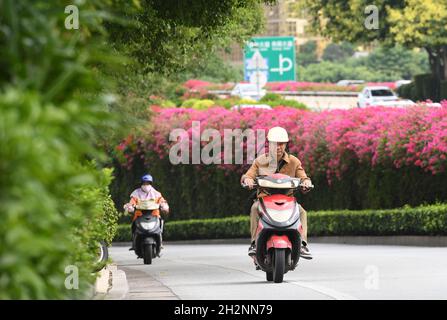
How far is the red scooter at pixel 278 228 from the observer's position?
1459 centimetres

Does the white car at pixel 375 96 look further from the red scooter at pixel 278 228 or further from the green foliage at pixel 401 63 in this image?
the red scooter at pixel 278 228

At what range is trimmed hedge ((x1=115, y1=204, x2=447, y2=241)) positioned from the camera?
26297 mm

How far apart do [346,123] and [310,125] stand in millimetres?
2517

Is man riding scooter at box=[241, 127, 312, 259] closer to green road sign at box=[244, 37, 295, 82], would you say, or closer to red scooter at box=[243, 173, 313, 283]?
red scooter at box=[243, 173, 313, 283]

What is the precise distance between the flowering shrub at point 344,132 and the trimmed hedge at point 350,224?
123 cm

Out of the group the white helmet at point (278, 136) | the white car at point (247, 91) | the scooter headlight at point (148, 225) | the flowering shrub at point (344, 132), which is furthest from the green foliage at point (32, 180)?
the white car at point (247, 91)

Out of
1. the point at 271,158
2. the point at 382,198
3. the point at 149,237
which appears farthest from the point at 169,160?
the point at 271,158

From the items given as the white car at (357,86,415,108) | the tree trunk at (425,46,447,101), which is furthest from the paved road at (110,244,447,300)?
the white car at (357,86,415,108)

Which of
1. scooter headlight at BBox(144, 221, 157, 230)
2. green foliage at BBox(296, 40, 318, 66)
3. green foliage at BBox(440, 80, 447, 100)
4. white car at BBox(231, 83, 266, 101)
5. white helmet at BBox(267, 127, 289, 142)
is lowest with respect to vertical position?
scooter headlight at BBox(144, 221, 157, 230)

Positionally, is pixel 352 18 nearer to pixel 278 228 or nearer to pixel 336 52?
pixel 278 228

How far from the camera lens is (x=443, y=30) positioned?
2295 inches

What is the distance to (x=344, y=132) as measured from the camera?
3309 cm

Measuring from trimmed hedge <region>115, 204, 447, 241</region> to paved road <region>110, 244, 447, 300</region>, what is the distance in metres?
3.49

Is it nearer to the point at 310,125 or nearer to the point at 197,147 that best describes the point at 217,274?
the point at 310,125
